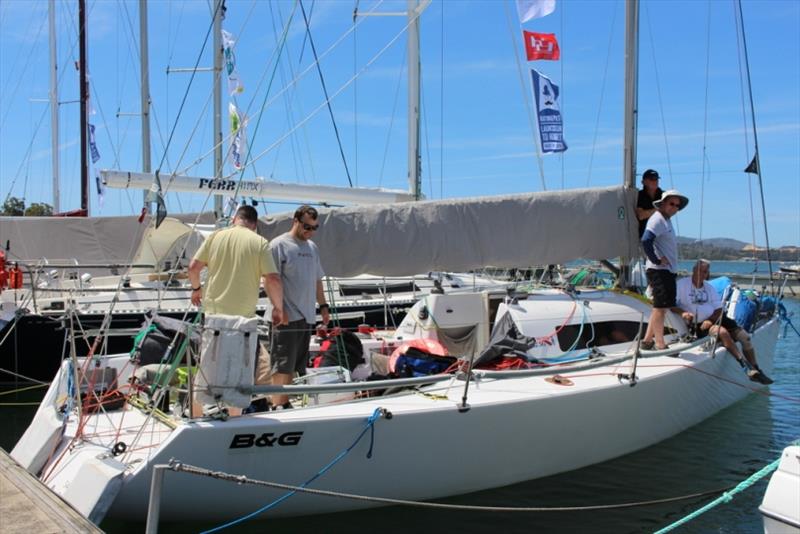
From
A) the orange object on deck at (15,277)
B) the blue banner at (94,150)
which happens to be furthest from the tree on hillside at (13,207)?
the orange object on deck at (15,277)

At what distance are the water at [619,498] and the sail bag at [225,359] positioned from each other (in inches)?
33.8

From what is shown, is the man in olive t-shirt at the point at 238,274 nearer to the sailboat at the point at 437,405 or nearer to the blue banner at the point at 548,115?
the sailboat at the point at 437,405

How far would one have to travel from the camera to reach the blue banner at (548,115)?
42.3 feet

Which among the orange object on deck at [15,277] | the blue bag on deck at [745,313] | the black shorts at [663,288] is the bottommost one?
the blue bag on deck at [745,313]

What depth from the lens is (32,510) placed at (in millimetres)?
3426

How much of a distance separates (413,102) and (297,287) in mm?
8180

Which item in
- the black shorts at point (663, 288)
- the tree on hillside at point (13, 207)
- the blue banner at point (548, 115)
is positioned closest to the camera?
the black shorts at point (663, 288)

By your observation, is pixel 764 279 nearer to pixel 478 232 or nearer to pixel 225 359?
pixel 478 232

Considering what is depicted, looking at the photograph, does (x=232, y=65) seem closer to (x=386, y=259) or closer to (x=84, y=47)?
(x=84, y=47)

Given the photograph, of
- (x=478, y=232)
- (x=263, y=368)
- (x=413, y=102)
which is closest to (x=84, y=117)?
(x=413, y=102)

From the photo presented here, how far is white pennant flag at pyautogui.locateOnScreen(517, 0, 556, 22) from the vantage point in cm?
1008

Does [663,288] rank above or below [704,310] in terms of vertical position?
above

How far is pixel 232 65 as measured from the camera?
1603cm

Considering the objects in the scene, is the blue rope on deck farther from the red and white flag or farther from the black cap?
the red and white flag
